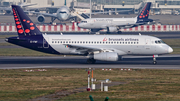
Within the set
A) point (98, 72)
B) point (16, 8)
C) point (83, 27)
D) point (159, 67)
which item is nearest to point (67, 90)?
point (98, 72)

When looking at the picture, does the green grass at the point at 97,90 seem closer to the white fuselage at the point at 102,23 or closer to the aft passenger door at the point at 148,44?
the aft passenger door at the point at 148,44

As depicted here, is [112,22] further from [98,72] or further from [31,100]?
[31,100]

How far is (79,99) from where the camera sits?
18.9m

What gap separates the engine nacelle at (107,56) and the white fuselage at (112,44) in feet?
5.08

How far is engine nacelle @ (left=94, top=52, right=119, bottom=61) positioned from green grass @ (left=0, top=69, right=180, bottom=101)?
3.78m

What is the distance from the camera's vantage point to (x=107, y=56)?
36.3m

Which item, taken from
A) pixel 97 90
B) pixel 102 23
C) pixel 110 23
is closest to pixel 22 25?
pixel 97 90

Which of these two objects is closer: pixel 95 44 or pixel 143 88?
pixel 143 88

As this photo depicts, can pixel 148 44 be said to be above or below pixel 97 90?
above

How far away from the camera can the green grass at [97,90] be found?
19781 millimetres

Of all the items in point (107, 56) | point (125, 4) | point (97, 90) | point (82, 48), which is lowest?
point (97, 90)

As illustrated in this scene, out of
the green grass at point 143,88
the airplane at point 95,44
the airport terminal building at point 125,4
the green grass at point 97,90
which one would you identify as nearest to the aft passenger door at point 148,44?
the airplane at point 95,44

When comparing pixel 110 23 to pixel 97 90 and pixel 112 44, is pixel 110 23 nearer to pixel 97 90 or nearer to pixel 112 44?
pixel 112 44

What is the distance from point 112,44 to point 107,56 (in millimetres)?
2538
